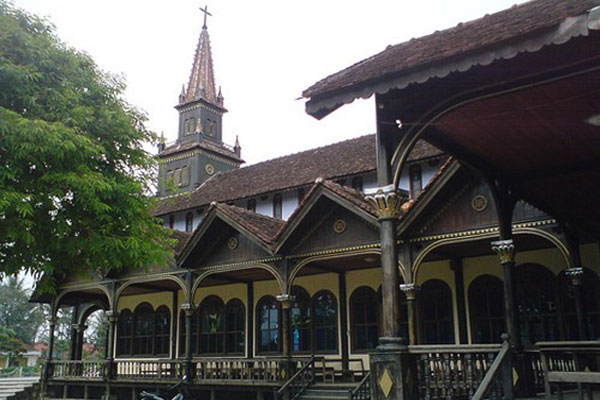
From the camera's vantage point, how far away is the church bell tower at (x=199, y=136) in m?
47.1

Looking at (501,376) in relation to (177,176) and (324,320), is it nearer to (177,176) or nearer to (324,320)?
(324,320)

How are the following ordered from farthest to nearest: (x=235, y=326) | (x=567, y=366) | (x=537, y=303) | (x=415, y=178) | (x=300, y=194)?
(x=300, y=194), (x=235, y=326), (x=415, y=178), (x=537, y=303), (x=567, y=366)

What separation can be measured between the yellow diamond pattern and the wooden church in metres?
0.02

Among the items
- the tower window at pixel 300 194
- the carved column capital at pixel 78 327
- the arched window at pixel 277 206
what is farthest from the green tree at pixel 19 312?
the tower window at pixel 300 194

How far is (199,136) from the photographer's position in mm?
48781

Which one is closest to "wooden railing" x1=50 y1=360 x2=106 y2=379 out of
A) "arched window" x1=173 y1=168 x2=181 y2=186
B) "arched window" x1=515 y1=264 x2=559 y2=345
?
"arched window" x1=515 y1=264 x2=559 y2=345

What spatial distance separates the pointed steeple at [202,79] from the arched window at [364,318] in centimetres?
3296

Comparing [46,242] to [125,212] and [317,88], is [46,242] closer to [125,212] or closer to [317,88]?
[125,212]

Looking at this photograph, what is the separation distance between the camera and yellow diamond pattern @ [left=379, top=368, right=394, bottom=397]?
8.57 meters

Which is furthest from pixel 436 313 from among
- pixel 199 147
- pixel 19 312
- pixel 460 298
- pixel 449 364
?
pixel 19 312

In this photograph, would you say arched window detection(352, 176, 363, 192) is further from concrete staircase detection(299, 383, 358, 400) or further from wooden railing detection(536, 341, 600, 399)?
wooden railing detection(536, 341, 600, 399)

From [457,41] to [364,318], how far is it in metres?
15.1

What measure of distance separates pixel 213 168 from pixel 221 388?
28.3 meters

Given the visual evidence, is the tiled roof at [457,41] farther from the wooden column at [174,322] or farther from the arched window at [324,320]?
the wooden column at [174,322]
